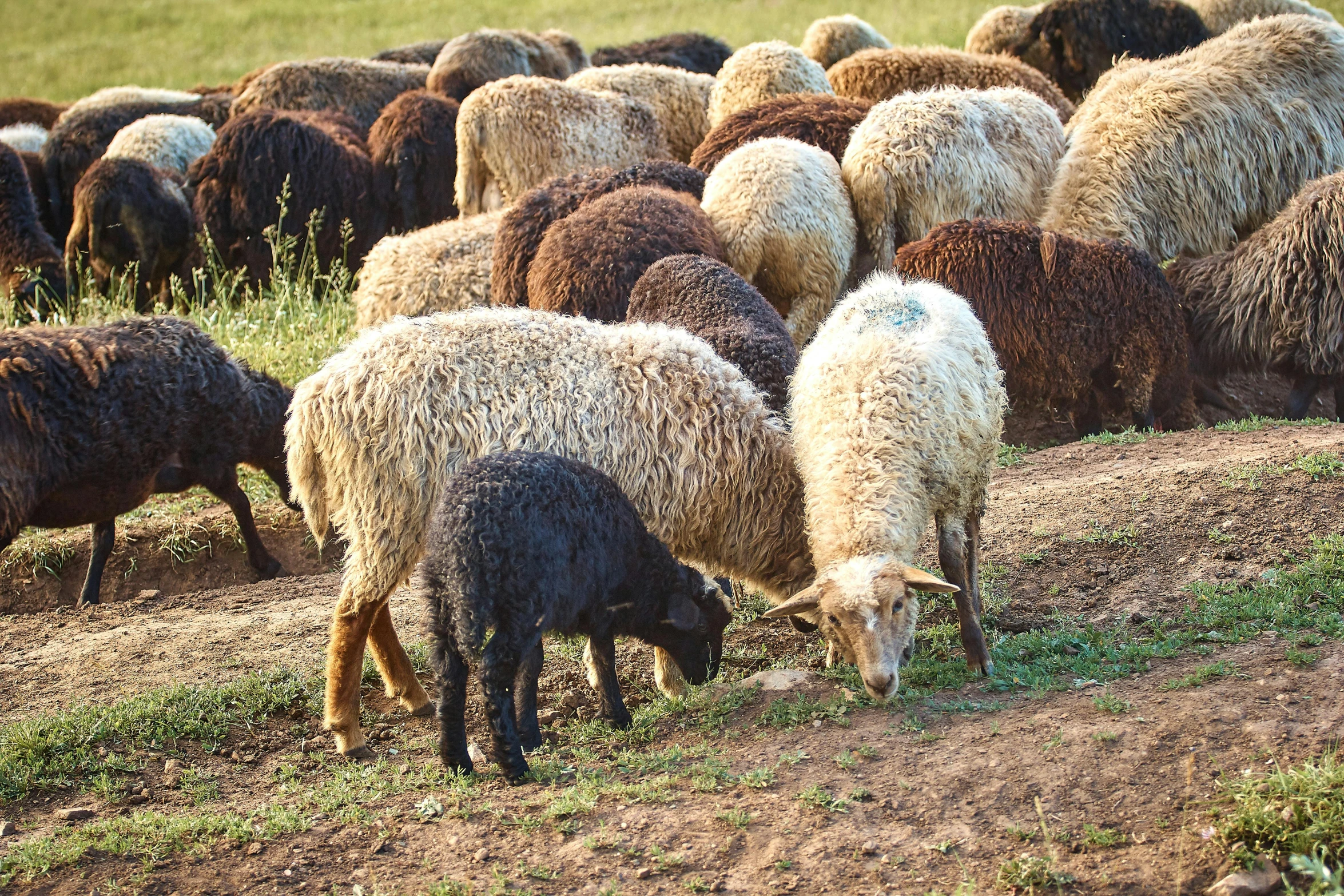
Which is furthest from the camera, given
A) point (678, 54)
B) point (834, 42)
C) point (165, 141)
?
point (678, 54)

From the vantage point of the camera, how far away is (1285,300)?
7.54 m

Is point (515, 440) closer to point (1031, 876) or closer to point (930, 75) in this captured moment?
point (1031, 876)

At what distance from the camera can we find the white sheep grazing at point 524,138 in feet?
31.6

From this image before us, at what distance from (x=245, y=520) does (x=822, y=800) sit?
4295 mm

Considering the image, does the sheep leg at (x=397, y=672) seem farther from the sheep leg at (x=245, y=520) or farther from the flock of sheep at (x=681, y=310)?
the sheep leg at (x=245, y=520)

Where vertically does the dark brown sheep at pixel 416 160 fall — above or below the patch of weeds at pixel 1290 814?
above

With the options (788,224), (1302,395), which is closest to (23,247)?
(788,224)

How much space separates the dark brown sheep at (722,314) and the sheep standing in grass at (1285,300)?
302 cm

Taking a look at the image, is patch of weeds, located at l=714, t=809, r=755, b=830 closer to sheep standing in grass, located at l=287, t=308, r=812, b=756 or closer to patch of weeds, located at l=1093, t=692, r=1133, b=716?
patch of weeds, located at l=1093, t=692, r=1133, b=716

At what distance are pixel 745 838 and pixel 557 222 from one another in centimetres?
461

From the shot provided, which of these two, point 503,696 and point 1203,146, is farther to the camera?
point 1203,146

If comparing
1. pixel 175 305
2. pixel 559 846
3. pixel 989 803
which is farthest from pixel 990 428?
pixel 175 305

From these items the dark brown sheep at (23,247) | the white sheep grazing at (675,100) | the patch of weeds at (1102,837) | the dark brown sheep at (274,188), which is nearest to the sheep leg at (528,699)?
the patch of weeds at (1102,837)

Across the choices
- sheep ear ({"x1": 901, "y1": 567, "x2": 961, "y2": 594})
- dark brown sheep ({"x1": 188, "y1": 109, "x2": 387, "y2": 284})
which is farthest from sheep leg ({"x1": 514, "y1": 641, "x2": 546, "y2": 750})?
dark brown sheep ({"x1": 188, "y1": 109, "x2": 387, "y2": 284})
